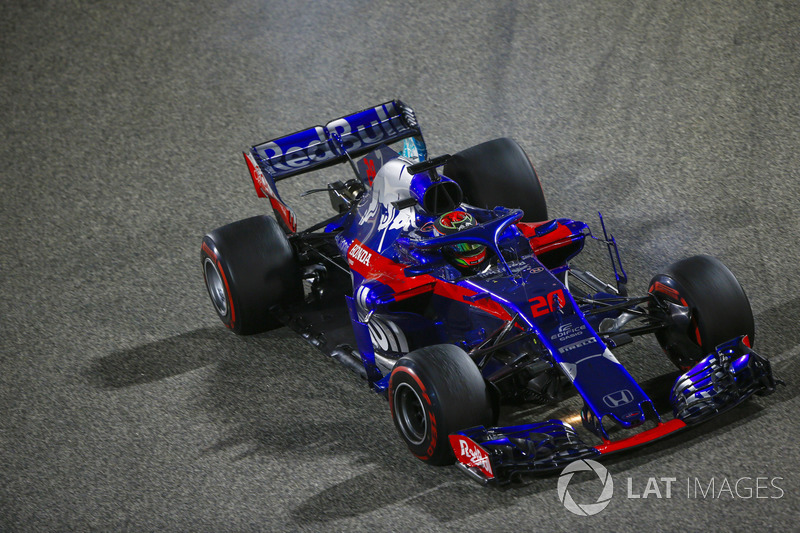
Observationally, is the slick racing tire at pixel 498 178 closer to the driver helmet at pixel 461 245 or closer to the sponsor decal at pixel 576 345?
the driver helmet at pixel 461 245

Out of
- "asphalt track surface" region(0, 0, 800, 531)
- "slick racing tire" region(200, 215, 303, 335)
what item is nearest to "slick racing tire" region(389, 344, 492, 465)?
"asphalt track surface" region(0, 0, 800, 531)

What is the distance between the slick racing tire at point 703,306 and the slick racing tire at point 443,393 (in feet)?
3.84

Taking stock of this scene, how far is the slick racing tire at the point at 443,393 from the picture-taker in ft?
14.6

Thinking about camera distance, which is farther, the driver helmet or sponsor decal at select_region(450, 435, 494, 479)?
the driver helmet

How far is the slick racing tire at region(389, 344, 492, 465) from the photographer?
175 inches

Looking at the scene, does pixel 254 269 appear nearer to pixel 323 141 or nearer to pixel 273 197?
pixel 273 197

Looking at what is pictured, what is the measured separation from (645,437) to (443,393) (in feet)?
2.97

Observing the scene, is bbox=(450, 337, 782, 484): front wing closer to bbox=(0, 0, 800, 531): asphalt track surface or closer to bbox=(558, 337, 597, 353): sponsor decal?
bbox=(0, 0, 800, 531): asphalt track surface

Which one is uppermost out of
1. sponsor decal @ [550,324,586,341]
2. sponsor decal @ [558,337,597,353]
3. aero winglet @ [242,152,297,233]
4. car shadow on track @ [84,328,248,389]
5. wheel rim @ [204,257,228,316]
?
aero winglet @ [242,152,297,233]

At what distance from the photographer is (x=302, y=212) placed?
25.3ft

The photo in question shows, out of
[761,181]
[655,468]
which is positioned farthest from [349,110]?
[655,468]

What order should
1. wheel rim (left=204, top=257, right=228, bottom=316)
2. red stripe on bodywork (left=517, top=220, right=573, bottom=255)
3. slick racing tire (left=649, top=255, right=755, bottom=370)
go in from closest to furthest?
slick racing tire (left=649, top=255, right=755, bottom=370) < red stripe on bodywork (left=517, top=220, right=573, bottom=255) < wheel rim (left=204, top=257, right=228, bottom=316)

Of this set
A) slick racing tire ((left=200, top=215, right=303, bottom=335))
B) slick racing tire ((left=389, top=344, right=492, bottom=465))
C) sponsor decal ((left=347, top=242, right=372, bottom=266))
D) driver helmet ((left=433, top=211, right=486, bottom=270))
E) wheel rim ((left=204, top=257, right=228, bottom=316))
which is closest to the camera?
slick racing tire ((left=389, top=344, right=492, bottom=465))

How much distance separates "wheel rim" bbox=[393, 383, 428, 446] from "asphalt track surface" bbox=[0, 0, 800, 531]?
18cm
